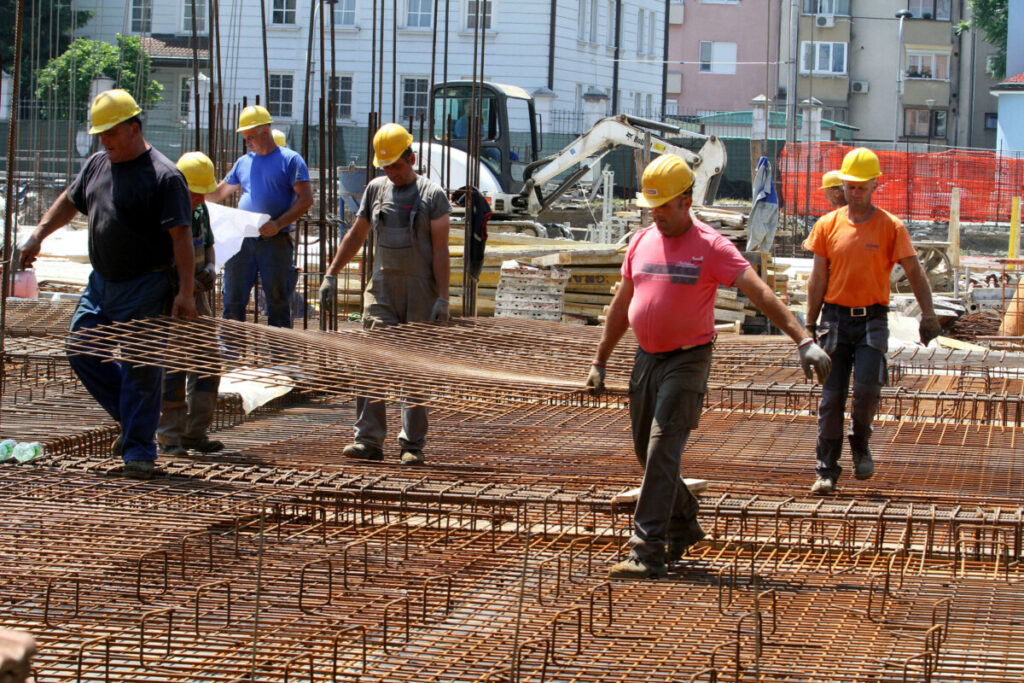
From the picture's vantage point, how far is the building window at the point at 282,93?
36812 mm

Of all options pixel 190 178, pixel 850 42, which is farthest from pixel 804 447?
pixel 850 42

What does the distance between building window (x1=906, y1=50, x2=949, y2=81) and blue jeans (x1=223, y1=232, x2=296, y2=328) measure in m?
40.9

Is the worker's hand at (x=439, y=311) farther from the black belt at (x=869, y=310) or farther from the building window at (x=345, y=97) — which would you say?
the building window at (x=345, y=97)

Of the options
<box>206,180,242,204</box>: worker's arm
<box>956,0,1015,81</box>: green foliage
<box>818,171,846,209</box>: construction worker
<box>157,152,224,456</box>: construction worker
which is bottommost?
<box>157,152,224,456</box>: construction worker

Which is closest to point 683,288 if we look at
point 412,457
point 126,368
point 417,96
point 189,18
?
point 412,457

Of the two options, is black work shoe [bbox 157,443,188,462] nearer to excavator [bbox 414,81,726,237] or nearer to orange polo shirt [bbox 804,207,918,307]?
orange polo shirt [bbox 804,207,918,307]

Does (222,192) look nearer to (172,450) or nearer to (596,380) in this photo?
(172,450)

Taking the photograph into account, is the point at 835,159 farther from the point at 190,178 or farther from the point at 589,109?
the point at 190,178

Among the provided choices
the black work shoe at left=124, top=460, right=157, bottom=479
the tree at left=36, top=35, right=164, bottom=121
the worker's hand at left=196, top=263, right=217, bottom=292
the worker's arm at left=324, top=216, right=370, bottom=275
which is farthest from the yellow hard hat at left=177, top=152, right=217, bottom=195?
the tree at left=36, top=35, right=164, bottom=121

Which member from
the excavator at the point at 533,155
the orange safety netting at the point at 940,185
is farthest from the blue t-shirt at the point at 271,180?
the orange safety netting at the point at 940,185

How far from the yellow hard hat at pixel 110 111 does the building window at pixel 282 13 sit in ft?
101

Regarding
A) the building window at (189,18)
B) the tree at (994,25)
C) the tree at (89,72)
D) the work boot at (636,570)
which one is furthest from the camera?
the tree at (994,25)

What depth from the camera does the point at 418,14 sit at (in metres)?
36.0

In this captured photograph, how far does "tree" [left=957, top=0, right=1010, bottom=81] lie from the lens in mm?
42844
